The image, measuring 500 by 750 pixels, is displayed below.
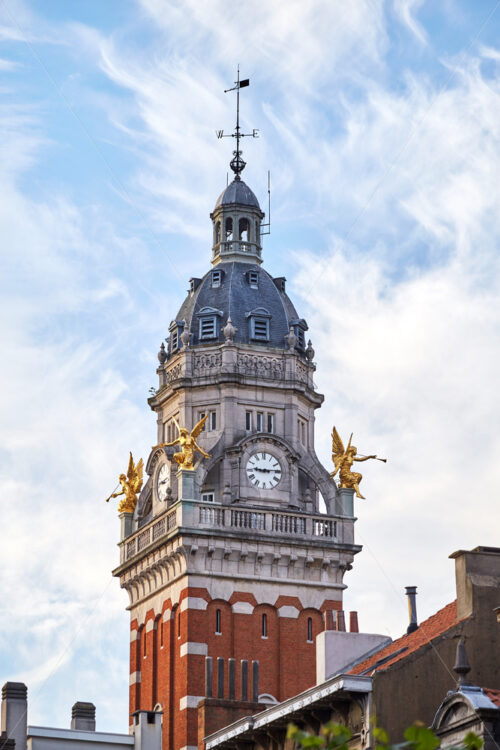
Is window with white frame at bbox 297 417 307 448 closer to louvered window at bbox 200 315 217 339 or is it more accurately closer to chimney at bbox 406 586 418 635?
louvered window at bbox 200 315 217 339

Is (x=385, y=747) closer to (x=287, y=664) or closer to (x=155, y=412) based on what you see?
(x=287, y=664)

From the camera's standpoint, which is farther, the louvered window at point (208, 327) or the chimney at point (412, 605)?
the louvered window at point (208, 327)

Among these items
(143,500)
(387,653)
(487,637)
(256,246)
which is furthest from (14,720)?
(256,246)

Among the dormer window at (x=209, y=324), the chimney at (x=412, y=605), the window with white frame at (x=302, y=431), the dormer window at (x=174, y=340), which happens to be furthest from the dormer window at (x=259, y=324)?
the chimney at (x=412, y=605)

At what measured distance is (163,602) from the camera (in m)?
93.7

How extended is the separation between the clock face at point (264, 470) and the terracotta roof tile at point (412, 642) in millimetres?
35508

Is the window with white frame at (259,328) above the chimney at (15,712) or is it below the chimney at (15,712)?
above

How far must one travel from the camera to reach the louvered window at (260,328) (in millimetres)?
98750

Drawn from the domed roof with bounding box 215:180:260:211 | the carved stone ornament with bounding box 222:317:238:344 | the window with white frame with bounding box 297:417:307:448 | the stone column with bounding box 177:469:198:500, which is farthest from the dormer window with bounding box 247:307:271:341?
the stone column with bounding box 177:469:198:500

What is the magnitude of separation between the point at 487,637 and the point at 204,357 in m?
50.2

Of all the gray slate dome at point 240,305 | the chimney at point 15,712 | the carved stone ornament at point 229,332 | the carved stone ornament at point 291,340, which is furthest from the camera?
the gray slate dome at point 240,305

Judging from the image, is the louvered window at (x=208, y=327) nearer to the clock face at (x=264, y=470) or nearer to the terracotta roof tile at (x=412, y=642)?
the clock face at (x=264, y=470)

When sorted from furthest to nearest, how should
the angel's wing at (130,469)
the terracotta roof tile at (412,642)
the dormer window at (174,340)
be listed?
the dormer window at (174,340) < the angel's wing at (130,469) < the terracotta roof tile at (412,642)

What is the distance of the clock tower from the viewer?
297ft
